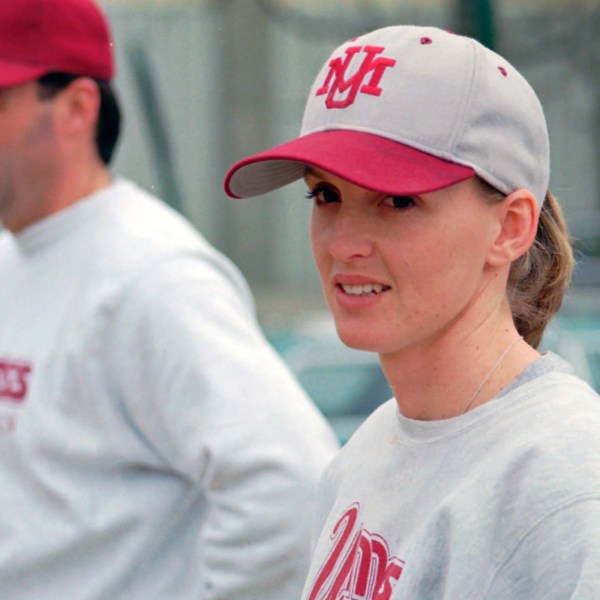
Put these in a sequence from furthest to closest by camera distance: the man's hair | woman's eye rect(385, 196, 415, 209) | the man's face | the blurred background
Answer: the blurred background < the man's hair < the man's face < woman's eye rect(385, 196, 415, 209)

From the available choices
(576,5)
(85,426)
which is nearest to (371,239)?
(85,426)

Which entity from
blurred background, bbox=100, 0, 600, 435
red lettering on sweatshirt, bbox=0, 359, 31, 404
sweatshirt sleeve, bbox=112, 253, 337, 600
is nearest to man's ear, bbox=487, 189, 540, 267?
sweatshirt sleeve, bbox=112, 253, 337, 600

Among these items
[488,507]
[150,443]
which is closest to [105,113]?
[150,443]

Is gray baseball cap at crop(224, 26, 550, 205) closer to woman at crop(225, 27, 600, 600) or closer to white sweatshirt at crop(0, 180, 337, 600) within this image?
woman at crop(225, 27, 600, 600)

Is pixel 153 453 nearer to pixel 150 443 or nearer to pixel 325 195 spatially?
pixel 150 443

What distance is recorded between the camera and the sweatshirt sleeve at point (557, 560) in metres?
1.42

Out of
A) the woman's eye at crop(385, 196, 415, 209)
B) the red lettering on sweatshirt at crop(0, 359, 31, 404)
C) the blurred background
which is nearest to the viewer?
the woman's eye at crop(385, 196, 415, 209)

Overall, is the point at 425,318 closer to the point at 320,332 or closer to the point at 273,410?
the point at 273,410

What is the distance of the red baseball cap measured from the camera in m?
3.06

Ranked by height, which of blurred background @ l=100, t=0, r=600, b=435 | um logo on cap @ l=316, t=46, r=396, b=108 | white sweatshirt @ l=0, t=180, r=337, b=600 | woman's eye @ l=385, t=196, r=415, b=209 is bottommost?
blurred background @ l=100, t=0, r=600, b=435

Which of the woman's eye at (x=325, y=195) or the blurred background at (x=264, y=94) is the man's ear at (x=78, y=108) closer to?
the woman's eye at (x=325, y=195)

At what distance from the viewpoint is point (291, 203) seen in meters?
9.85

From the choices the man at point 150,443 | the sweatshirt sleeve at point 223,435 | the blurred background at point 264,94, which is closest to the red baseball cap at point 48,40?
the man at point 150,443

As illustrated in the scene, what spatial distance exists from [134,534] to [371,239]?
4.14 feet
